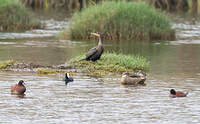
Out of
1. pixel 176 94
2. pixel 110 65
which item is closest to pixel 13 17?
pixel 110 65

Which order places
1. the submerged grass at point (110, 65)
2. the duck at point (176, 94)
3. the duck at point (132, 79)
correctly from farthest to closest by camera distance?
the submerged grass at point (110, 65), the duck at point (132, 79), the duck at point (176, 94)

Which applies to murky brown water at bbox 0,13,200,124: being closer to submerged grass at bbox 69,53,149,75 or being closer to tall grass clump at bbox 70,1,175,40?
submerged grass at bbox 69,53,149,75

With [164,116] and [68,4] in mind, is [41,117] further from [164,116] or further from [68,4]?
[68,4]

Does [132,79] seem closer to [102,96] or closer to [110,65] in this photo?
[102,96]

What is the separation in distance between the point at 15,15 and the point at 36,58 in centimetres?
1145

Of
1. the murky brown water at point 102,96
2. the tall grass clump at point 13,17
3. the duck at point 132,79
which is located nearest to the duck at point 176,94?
the murky brown water at point 102,96

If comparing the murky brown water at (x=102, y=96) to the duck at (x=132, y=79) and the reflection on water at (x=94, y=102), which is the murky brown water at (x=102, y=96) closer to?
the reflection on water at (x=94, y=102)

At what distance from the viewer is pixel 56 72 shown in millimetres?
18422

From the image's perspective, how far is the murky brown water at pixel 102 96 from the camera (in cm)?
1227

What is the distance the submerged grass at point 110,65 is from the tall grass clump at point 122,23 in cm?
862

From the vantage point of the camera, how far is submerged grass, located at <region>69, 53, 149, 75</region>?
61.7ft

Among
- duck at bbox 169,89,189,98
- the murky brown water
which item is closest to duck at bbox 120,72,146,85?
the murky brown water

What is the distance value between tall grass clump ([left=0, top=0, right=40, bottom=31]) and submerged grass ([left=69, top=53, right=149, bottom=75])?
1418cm

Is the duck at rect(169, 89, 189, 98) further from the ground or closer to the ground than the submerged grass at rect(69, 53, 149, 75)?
further from the ground
